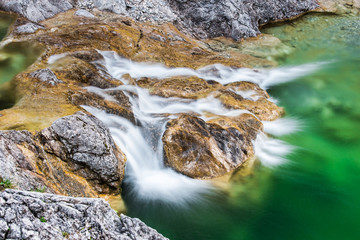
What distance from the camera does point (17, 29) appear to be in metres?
13.9

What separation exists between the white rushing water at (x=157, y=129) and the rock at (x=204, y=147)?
313 millimetres

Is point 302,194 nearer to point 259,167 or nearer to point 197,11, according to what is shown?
point 259,167

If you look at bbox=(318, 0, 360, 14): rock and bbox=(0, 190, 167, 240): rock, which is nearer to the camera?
bbox=(0, 190, 167, 240): rock

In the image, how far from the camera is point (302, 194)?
30.7 feet

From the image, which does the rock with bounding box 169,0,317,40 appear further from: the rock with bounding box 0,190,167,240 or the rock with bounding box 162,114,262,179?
the rock with bounding box 0,190,167,240

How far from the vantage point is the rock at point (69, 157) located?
6480 millimetres

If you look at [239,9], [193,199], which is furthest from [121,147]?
[239,9]

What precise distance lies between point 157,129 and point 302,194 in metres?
5.18

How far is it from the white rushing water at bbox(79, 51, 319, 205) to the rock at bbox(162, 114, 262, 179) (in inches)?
12.3

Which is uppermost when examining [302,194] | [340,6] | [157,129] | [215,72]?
[340,6]

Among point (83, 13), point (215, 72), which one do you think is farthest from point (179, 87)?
point (83, 13)

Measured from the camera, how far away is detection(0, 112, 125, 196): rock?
6.48m

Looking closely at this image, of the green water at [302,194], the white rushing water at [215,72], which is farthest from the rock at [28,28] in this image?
the green water at [302,194]

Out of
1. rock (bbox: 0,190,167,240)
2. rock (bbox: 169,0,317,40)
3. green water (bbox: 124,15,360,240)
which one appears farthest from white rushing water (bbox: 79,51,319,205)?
rock (bbox: 169,0,317,40)
